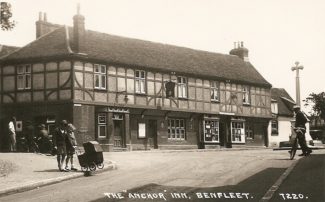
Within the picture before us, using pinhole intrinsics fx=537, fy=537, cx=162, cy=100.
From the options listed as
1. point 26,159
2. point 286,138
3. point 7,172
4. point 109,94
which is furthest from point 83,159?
point 286,138

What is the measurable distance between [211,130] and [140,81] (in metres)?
8.20

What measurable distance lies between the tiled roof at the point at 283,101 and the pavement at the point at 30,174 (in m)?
35.5

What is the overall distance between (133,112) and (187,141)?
566 centimetres

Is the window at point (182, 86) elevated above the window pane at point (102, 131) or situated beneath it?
elevated above

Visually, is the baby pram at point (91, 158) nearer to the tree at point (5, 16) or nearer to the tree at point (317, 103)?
the tree at point (5, 16)

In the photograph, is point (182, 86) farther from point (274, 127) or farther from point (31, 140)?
point (274, 127)

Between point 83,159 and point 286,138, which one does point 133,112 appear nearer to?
point 83,159

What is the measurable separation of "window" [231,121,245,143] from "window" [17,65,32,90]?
56.9 feet

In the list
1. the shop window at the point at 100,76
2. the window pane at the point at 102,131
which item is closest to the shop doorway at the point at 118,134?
the window pane at the point at 102,131

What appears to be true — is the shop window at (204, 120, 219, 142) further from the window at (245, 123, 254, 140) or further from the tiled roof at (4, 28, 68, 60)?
the tiled roof at (4, 28, 68, 60)

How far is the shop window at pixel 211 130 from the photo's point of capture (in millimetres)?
40469

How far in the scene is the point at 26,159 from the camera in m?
21.9

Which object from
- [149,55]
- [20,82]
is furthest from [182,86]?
[20,82]

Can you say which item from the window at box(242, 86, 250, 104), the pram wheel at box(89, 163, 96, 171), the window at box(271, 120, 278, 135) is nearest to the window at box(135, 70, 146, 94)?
the window at box(242, 86, 250, 104)
